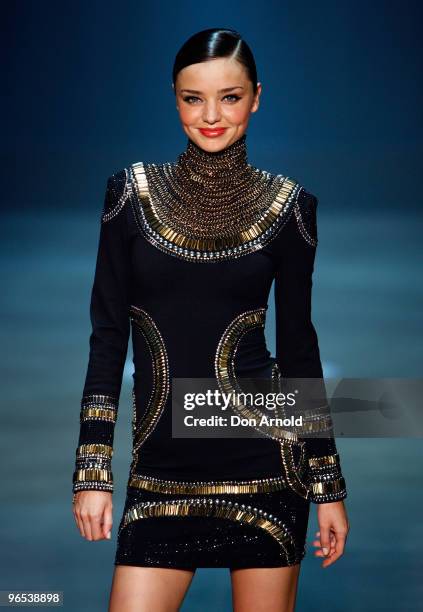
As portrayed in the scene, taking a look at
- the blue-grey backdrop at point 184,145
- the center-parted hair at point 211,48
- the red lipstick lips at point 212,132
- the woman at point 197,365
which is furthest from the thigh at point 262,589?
the blue-grey backdrop at point 184,145

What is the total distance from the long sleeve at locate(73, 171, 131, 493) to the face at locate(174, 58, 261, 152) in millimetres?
193

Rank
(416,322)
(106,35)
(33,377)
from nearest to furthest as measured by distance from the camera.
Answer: (33,377) → (416,322) → (106,35)

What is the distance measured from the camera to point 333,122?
830 centimetres

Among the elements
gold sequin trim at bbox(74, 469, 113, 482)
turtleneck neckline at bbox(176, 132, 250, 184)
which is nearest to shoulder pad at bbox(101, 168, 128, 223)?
turtleneck neckline at bbox(176, 132, 250, 184)

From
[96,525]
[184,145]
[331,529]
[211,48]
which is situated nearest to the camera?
[96,525]

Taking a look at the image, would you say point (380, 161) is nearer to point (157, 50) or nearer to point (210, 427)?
point (157, 50)

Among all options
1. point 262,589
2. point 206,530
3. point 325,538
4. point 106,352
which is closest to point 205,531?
point 206,530

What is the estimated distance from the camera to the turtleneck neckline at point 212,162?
2967 mm

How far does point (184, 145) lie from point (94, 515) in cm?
474

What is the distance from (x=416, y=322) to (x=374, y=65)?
6.32ft

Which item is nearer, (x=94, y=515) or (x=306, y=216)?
(x=94, y=515)

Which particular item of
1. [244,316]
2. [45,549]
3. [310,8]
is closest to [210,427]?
[244,316]

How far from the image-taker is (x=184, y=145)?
7.38 meters
